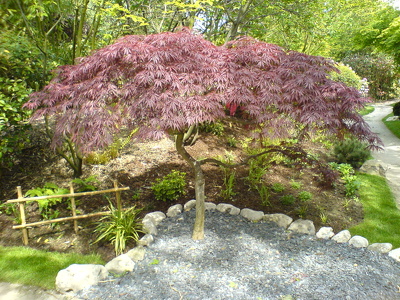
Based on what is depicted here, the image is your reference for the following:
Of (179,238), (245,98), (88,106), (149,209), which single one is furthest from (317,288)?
(88,106)

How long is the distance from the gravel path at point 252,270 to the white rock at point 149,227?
9 cm

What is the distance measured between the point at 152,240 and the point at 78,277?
1039 millimetres

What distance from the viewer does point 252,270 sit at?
3.30 meters

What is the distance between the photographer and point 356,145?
6.91 metres

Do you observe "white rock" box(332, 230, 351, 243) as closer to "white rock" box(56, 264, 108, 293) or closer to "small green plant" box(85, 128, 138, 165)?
"white rock" box(56, 264, 108, 293)

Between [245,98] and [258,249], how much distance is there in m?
1.97

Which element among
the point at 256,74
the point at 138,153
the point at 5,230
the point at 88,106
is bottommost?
the point at 5,230

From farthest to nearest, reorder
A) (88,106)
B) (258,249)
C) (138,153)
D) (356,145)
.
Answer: (356,145), (138,153), (258,249), (88,106)

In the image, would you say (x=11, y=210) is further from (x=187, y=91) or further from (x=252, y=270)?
(x=252, y=270)

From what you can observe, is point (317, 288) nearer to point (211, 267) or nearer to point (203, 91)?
point (211, 267)

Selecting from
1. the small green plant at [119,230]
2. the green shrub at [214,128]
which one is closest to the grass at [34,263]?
the small green plant at [119,230]

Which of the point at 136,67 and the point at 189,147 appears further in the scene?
the point at 189,147

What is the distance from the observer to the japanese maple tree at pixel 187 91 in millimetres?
2900

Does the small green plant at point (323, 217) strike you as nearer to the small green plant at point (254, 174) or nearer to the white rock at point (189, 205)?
the small green plant at point (254, 174)
